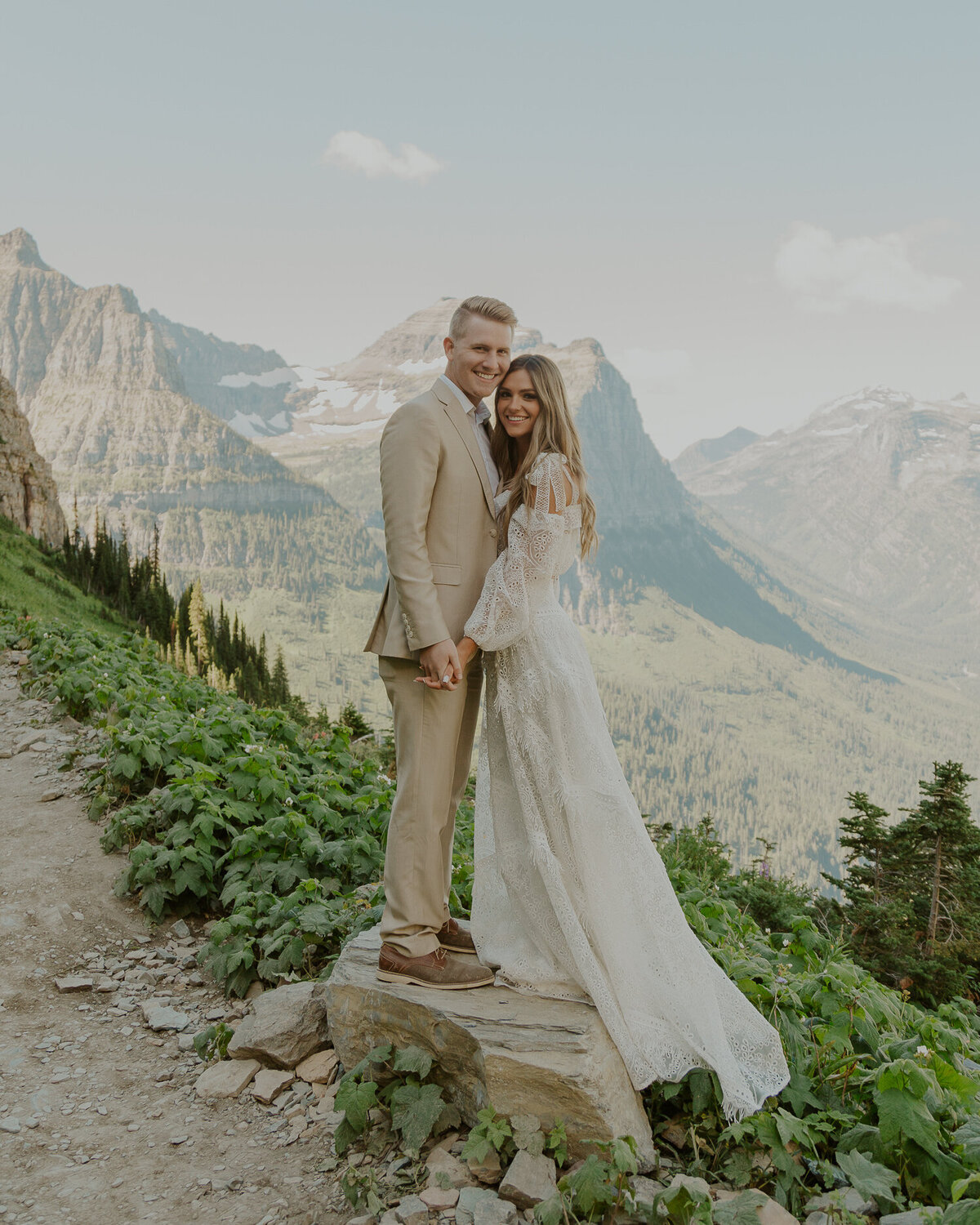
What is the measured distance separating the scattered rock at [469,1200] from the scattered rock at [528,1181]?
49 millimetres

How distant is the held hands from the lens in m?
3.32

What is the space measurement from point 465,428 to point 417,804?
5.28 feet

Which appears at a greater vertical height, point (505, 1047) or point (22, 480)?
point (22, 480)

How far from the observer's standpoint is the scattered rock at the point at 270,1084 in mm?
3518

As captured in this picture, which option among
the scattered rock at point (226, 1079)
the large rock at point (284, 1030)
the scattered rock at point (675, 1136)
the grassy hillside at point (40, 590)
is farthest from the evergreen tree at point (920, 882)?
the grassy hillside at point (40, 590)

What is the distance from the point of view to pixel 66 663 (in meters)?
9.59

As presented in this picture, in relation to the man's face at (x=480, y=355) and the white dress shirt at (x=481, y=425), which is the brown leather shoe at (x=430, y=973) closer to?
the white dress shirt at (x=481, y=425)

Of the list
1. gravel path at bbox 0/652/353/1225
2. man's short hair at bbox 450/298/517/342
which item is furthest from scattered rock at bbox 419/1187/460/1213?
man's short hair at bbox 450/298/517/342

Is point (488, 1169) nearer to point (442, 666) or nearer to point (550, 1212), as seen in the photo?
point (550, 1212)

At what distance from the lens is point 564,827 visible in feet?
11.1

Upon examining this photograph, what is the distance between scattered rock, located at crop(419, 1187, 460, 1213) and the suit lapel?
2569 mm

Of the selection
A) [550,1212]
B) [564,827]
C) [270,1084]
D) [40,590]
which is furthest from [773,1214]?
[40,590]

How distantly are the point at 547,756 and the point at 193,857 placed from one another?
9.00ft

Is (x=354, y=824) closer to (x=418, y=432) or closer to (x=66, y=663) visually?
(x=418, y=432)
